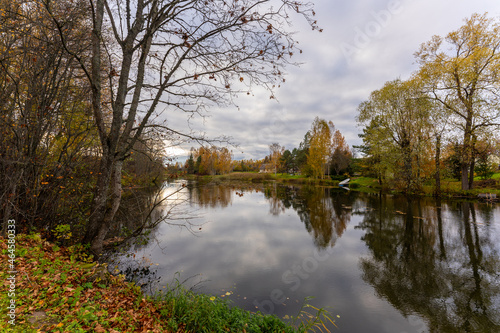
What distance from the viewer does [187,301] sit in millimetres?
4152

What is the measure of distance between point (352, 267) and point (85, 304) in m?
7.09

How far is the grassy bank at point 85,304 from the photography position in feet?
8.55

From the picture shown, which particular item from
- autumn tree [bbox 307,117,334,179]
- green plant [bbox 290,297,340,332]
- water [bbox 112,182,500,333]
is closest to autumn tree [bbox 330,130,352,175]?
autumn tree [bbox 307,117,334,179]

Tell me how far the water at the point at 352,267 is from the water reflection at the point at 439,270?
26mm

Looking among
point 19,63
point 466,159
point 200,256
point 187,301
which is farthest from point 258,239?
point 466,159

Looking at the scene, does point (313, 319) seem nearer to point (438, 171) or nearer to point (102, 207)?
point (102, 207)

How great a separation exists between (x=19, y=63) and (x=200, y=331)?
734 cm

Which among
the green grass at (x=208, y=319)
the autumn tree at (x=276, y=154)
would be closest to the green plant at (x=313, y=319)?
the green grass at (x=208, y=319)

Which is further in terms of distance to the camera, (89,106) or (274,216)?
(274,216)

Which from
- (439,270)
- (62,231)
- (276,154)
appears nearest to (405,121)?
(439,270)

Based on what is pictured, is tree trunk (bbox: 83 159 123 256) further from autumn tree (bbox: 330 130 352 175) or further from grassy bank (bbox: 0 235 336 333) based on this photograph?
autumn tree (bbox: 330 130 352 175)

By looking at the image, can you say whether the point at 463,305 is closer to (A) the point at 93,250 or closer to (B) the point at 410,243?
(B) the point at 410,243

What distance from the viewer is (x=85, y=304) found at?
3.03 m

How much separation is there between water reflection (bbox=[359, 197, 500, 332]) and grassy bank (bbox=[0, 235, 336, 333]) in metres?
3.13
